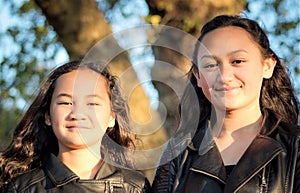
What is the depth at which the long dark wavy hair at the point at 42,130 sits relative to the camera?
4.25m

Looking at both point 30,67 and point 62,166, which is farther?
point 30,67

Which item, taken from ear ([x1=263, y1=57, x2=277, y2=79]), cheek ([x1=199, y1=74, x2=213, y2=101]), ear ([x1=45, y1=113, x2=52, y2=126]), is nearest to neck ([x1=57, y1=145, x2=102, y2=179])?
ear ([x1=45, y1=113, x2=52, y2=126])

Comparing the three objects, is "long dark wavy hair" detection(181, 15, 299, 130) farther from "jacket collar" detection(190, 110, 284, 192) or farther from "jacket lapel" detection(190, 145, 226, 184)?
"jacket lapel" detection(190, 145, 226, 184)

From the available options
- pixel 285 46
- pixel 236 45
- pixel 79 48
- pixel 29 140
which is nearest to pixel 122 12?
pixel 79 48

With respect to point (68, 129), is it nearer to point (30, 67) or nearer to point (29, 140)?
point (29, 140)

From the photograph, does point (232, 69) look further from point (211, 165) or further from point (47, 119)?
point (47, 119)

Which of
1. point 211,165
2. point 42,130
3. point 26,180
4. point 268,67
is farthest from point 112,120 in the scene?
point 268,67

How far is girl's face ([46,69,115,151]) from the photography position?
401cm

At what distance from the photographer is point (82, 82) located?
13.6ft

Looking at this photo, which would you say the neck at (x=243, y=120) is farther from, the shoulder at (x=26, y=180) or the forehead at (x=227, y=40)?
the shoulder at (x=26, y=180)

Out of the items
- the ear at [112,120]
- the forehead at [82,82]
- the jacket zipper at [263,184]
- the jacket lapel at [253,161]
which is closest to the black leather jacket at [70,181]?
the ear at [112,120]

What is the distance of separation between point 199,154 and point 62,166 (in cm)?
79

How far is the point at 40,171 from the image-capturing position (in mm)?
4098

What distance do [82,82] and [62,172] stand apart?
19.9 inches
